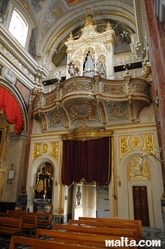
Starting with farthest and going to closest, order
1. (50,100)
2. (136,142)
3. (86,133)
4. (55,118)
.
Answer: (55,118) → (50,100) → (86,133) → (136,142)

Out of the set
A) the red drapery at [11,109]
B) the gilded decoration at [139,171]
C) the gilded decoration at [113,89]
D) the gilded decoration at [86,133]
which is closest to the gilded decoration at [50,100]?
the red drapery at [11,109]

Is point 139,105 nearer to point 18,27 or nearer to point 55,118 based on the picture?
point 55,118

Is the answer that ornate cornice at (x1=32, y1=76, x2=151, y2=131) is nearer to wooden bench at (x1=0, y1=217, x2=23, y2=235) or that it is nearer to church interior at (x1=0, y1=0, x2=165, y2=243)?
church interior at (x1=0, y1=0, x2=165, y2=243)

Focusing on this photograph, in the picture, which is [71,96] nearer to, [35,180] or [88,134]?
[88,134]

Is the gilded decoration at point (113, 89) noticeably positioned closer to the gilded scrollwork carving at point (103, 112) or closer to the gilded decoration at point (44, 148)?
the gilded scrollwork carving at point (103, 112)

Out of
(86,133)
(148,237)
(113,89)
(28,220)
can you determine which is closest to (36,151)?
(86,133)

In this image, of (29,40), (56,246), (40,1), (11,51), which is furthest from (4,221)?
(40,1)

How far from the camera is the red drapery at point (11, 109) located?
8.49 m

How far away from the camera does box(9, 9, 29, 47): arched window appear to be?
1005cm

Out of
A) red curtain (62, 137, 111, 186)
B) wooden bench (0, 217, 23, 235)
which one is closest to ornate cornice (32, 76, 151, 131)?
red curtain (62, 137, 111, 186)

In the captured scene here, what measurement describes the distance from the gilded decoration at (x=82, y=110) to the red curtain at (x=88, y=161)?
1.20 metres

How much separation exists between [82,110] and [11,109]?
11.4 ft

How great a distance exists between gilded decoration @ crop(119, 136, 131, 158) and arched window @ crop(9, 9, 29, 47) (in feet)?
25.7

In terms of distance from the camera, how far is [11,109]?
902cm
